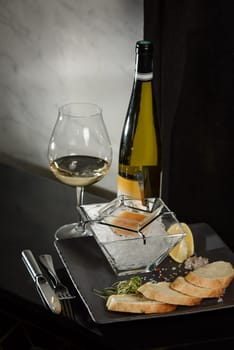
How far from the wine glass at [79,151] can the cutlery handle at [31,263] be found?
91mm

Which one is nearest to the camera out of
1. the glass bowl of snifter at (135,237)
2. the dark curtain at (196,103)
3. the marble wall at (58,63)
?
the glass bowl of snifter at (135,237)

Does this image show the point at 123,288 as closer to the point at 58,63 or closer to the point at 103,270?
the point at 103,270

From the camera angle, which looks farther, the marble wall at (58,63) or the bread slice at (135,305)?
the marble wall at (58,63)

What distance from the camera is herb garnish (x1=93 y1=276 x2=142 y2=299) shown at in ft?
3.70

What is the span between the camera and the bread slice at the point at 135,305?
1076 mm

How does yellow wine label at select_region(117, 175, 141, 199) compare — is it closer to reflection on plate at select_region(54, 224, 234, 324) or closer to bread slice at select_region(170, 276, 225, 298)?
reflection on plate at select_region(54, 224, 234, 324)

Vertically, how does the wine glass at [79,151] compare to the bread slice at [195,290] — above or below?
above

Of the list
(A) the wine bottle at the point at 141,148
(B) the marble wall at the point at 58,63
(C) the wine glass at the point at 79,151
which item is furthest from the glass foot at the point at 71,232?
(B) the marble wall at the point at 58,63

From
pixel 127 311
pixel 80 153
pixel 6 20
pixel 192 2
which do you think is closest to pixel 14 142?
pixel 6 20

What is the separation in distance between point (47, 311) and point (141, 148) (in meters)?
0.43

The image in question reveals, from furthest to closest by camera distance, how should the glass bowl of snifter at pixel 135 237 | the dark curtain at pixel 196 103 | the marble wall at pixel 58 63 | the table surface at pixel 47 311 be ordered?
1. the marble wall at pixel 58 63
2. the dark curtain at pixel 196 103
3. the glass bowl of snifter at pixel 135 237
4. the table surface at pixel 47 311

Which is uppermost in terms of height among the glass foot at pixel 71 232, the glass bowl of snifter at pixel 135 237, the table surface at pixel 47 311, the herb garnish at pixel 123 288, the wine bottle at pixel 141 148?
the wine bottle at pixel 141 148

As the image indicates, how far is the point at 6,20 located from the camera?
1.75 meters

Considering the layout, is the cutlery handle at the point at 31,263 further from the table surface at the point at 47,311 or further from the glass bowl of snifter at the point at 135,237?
the glass bowl of snifter at the point at 135,237
